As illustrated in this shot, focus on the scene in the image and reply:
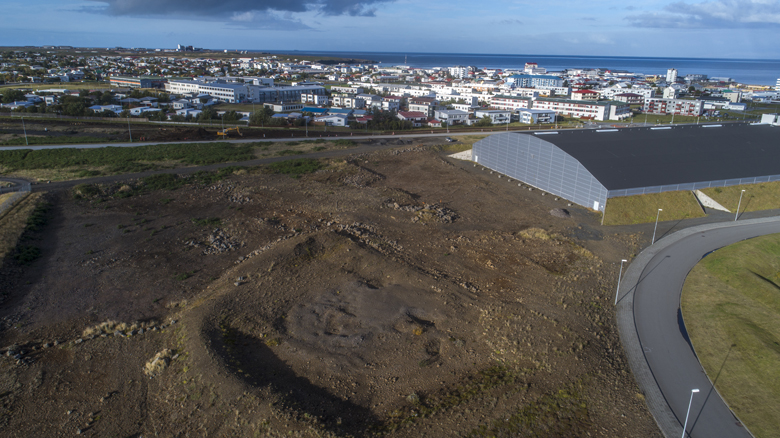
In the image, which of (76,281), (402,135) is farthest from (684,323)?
(402,135)

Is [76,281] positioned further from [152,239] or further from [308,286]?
[308,286]

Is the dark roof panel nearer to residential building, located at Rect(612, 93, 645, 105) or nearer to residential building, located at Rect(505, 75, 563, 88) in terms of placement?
residential building, located at Rect(612, 93, 645, 105)

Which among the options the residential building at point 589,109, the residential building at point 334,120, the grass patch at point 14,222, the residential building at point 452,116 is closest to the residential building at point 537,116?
the residential building at point 589,109

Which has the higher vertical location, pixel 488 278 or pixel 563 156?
pixel 563 156

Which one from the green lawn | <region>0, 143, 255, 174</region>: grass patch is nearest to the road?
<region>0, 143, 255, 174</region>: grass patch

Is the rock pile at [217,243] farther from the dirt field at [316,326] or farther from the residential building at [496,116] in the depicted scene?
the residential building at [496,116]

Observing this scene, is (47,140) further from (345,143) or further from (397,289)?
(397,289)

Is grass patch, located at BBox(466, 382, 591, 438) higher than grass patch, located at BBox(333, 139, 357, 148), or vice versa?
grass patch, located at BBox(333, 139, 357, 148)

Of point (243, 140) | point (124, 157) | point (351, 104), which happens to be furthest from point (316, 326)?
point (351, 104)
